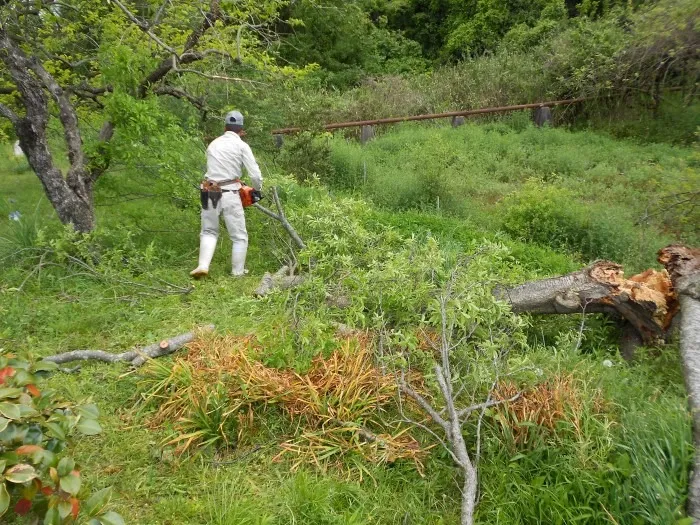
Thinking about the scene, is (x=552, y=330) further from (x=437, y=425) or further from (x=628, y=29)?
(x=628, y=29)

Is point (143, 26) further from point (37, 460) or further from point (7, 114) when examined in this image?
point (37, 460)

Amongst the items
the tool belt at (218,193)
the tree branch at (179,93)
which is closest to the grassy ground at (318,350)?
the tool belt at (218,193)

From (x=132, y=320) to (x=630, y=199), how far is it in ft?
22.9

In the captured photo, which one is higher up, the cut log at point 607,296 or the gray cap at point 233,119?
the gray cap at point 233,119

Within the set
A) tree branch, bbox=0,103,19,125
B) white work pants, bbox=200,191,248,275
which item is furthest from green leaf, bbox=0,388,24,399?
tree branch, bbox=0,103,19,125

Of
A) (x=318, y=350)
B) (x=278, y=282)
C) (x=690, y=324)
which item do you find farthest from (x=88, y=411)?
(x=690, y=324)

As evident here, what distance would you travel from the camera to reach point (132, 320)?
15.4 feet

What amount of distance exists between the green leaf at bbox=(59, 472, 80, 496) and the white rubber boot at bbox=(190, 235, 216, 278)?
3.72m

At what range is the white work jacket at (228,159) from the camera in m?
5.59

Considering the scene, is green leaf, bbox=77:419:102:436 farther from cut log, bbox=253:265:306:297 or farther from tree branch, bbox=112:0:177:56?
tree branch, bbox=112:0:177:56

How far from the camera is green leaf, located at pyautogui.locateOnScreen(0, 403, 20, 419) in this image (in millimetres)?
1831

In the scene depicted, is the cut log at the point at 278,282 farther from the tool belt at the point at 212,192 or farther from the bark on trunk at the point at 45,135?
the bark on trunk at the point at 45,135

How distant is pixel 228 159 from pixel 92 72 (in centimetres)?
367

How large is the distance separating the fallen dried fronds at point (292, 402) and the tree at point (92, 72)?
310 cm
